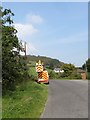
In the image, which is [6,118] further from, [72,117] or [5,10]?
[5,10]

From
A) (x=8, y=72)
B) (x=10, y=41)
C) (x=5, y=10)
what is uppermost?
(x=5, y=10)

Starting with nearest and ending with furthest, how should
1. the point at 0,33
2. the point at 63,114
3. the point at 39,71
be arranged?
the point at 63,114, the point at 0,33, the point at 39,71

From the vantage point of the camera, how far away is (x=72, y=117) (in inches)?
489

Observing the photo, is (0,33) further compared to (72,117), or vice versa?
(0,33)

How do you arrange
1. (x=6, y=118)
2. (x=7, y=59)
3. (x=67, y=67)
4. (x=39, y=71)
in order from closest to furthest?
1. (x=6, y=118)
2. (x=7, y=59)
3. (x=39, y=71)
4. (x=67, y=67)

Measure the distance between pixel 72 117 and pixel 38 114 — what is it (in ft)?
5.04

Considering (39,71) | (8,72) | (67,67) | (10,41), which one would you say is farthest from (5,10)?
(67,67)

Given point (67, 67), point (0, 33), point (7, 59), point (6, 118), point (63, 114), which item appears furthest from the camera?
point (67, 67)

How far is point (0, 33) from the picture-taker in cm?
2098

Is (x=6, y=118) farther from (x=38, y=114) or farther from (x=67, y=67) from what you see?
(x=67, y=67)

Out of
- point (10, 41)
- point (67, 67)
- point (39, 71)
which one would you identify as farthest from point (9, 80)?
point (67, 67)

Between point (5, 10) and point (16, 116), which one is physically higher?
point (5, 10)

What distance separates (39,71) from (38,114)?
1125 inches

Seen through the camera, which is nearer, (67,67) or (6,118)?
(6,118)
